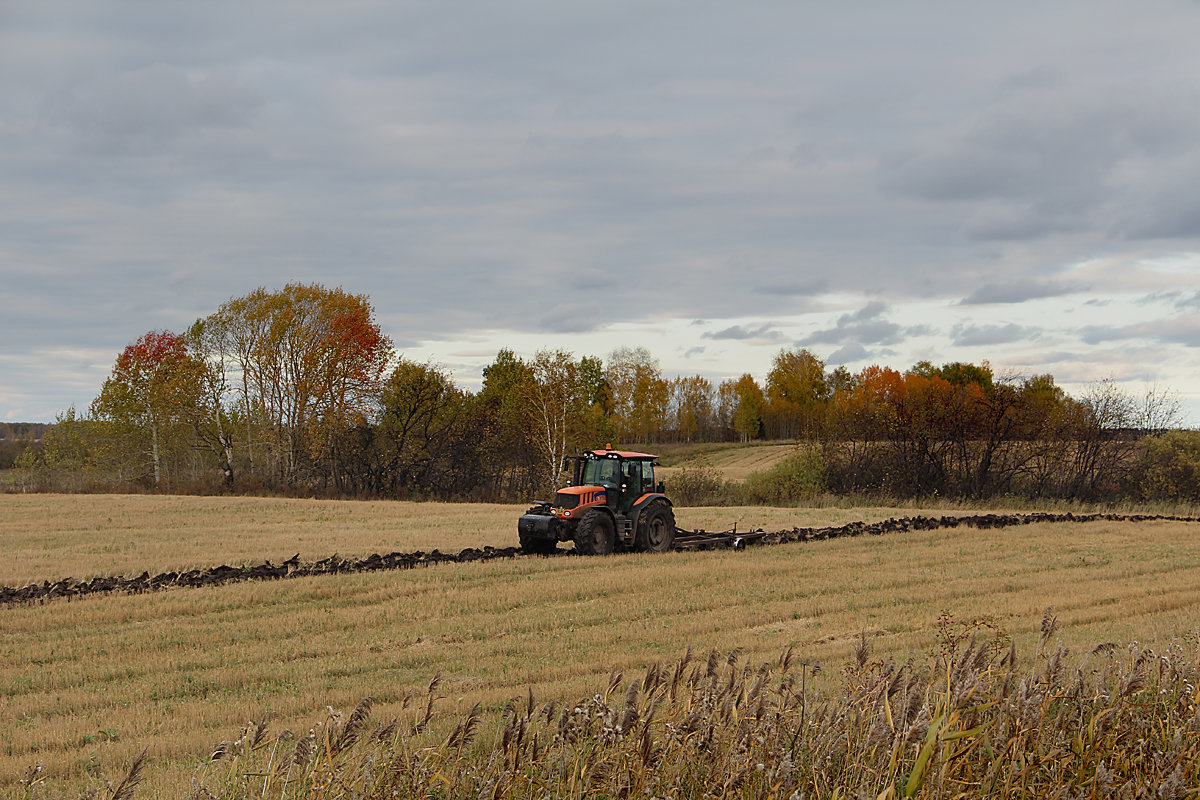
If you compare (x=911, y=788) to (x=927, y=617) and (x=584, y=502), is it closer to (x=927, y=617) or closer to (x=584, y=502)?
(x=927, y=617)

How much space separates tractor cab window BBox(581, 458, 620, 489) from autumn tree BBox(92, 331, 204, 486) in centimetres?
3523

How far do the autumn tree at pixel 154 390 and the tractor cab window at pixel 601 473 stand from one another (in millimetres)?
35226

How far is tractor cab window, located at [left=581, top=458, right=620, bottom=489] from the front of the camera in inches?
833

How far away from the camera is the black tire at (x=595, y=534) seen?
19.9 metres

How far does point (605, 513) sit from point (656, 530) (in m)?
1.46

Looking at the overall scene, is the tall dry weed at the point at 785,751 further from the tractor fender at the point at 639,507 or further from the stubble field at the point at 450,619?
the tractor fender at the point at 639,507

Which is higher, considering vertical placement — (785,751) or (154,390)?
(154,390)

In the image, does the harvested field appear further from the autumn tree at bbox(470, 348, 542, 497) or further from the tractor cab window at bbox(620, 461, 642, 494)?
the autumn tree at bbox(470, 348, 542, 497)

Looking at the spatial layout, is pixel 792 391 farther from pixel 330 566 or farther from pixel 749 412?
pixel 330 566

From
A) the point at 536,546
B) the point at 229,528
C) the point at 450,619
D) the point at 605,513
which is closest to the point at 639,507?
the point at 605,513

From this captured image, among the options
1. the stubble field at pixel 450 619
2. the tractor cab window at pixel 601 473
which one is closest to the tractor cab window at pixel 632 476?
the tractor cab window at pixel 601 473

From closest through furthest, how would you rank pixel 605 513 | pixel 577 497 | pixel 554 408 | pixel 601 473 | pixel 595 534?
1. pixel 595 534
2. pixel 577 497
3. pixel 605 513
4. pixel 601 473
5. pixel 554 408

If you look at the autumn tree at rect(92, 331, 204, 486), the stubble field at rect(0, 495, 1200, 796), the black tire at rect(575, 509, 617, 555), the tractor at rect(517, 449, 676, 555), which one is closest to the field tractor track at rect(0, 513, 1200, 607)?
the tractor at rect(517, 449, 676, 555)

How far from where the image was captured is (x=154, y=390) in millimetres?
51000
